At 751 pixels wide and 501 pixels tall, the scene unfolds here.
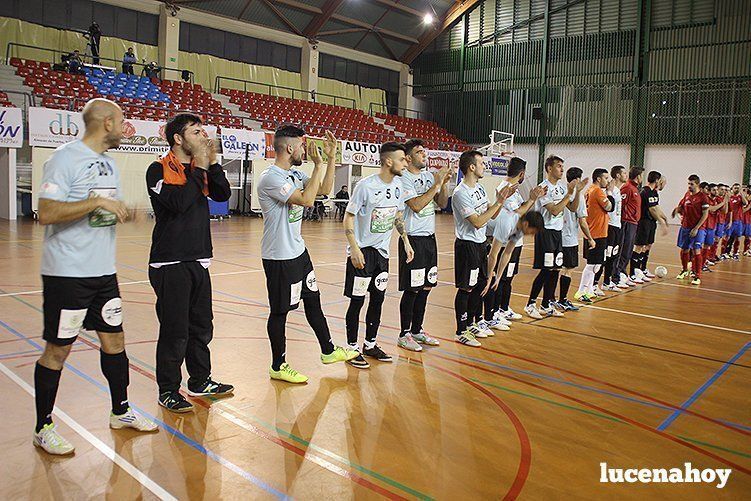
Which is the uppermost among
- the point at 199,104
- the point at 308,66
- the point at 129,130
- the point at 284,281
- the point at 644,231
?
the point at 308,66

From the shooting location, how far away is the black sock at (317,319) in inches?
195

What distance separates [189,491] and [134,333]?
10.9 ft

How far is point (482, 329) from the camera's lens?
21.6 feet

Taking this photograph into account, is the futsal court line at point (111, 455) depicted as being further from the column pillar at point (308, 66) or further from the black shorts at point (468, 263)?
the column pillar at point (308, 66)

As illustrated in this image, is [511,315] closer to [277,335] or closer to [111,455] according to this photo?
[277,335]

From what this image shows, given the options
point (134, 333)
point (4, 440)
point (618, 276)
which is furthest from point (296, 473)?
point (618, 276)

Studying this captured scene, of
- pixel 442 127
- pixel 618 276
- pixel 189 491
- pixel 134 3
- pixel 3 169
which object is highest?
pixel 134 3

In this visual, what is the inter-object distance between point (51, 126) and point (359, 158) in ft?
37.2

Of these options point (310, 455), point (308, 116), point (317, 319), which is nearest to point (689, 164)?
point (308, 116)

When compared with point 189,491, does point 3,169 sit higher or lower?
higher

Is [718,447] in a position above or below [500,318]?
below

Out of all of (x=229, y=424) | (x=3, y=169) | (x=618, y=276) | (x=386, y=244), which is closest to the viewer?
(x=229, y=424)

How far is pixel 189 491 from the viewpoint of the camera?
311cm

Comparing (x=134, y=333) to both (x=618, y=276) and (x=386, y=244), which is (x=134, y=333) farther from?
(x=618, y=276)
